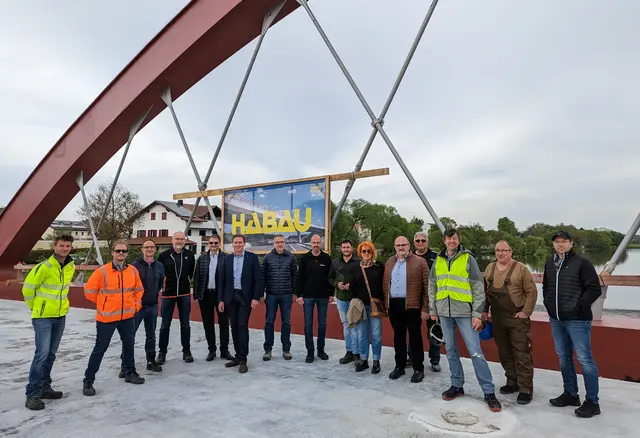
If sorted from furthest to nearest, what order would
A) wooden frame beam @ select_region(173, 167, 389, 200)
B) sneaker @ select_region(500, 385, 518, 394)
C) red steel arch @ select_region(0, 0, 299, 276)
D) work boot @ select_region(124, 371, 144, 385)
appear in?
red steel arch @ select_region(0, 0, 299, 276), wooden frame beam @ select_region(173, 167, 389, 200), work boot @ select_region(124, 371, 144, 385), sneaker @ select_region(500, 385, 518, 394)

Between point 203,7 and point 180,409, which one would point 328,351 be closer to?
point 180,409

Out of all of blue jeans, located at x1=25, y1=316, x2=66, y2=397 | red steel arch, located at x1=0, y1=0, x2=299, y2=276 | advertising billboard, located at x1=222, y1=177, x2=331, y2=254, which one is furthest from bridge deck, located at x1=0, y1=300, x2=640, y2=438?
red steel arch, located at x1=0, y1=0, x2=299, y2=276

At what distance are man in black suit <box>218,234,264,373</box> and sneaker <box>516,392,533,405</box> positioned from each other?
8.20 ft

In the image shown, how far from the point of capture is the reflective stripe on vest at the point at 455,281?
10.1ft

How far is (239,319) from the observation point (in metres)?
4.14

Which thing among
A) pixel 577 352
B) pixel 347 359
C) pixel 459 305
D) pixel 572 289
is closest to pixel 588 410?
pixel 577 352

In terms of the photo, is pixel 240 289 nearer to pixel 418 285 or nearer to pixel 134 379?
pixel 134 379

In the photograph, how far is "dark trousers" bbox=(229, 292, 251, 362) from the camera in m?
4.06

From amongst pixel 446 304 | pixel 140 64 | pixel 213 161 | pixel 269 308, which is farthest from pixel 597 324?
pixel 140 64

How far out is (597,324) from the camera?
3.57 meters

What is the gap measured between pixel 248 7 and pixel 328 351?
4683 mm

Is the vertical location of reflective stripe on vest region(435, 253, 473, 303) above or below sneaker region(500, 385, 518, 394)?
above

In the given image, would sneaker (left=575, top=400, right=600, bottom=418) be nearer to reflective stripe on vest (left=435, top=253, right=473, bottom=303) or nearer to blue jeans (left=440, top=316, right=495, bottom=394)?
blue jeans (left=440, top=316, right=495, bottom=394)

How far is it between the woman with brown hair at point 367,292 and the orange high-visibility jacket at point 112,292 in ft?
6.79
